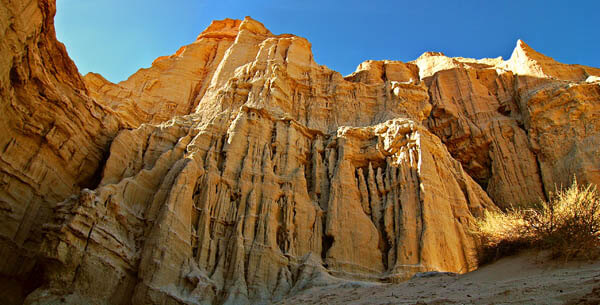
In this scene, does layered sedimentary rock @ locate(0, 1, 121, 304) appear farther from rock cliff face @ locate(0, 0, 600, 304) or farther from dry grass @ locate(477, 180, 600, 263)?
dry grass @ locate(477, 180, 600, 263)

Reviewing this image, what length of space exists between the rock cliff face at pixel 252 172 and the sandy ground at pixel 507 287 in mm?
4092

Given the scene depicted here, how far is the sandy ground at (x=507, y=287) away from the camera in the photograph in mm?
9297

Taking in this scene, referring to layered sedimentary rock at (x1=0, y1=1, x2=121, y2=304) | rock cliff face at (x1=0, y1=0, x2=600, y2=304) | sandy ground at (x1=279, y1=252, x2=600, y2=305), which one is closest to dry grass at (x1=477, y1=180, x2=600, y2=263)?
sandy ground at (x1=279, y1=252, x2=600, y2=305)

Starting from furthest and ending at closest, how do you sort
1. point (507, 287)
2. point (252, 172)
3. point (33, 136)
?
1. point (252, 172)
2. point (33, 136)
3. point (507, 287)

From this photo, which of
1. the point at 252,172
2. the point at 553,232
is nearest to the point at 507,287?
the point at 553,232

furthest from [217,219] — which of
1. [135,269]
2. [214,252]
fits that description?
[135,269]

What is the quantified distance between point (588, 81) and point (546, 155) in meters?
7.68

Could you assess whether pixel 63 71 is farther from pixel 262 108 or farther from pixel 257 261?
pixel 257 261

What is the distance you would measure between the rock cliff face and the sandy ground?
4.09 m

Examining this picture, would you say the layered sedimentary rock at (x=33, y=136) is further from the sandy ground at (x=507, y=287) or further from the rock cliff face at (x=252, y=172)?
the sandy ground at (x=507, y=287)

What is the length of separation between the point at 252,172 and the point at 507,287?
17.8 meters

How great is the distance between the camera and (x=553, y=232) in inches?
499

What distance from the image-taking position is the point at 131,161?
26094 millimetres

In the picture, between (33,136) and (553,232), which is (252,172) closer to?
(33,136)
